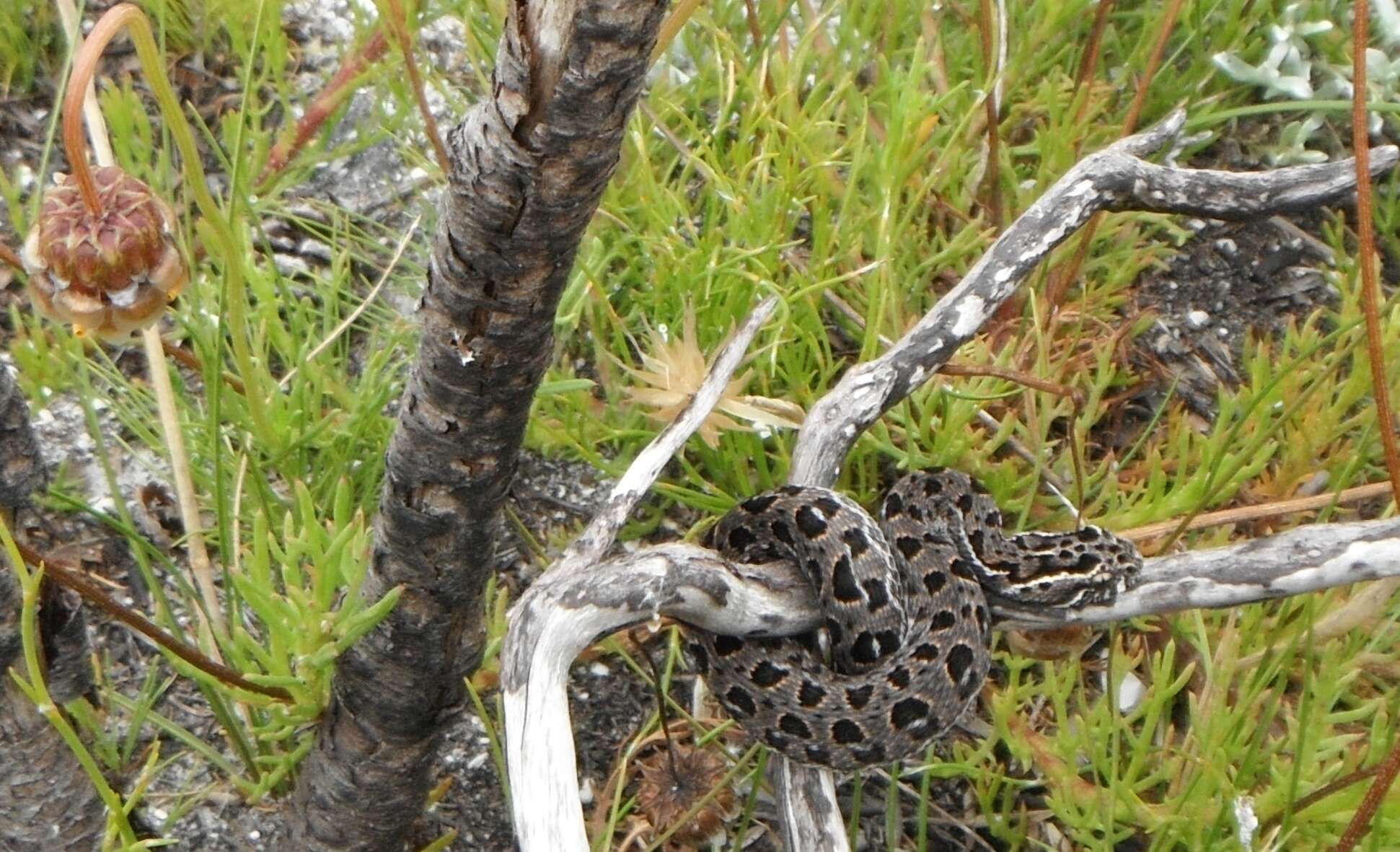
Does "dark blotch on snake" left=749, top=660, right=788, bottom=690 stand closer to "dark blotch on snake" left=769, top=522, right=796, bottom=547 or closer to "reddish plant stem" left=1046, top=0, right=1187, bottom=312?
"dark blotch on snake" left=769, top=522, right=796, bottom=547

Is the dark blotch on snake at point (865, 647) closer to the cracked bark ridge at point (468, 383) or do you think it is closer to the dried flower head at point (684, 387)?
the dried flower head at point (684, 387)

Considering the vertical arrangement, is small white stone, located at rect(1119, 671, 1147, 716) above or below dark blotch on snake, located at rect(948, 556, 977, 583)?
below

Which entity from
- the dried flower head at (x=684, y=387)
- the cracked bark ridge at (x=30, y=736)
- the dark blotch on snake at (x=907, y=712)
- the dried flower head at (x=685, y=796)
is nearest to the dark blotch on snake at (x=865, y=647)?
the dark blotch on snake at (x=907, y=712)

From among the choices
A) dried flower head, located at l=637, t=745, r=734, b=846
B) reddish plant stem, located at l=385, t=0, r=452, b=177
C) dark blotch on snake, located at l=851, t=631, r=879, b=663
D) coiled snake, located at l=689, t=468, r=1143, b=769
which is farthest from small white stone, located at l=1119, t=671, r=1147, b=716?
reddish plant stem, located at l=385, t=0, r=452, b=177

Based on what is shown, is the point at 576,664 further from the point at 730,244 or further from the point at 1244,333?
the point at 1244,333

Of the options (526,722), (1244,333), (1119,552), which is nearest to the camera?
(526,722)

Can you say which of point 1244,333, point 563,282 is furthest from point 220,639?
point 1244,333
